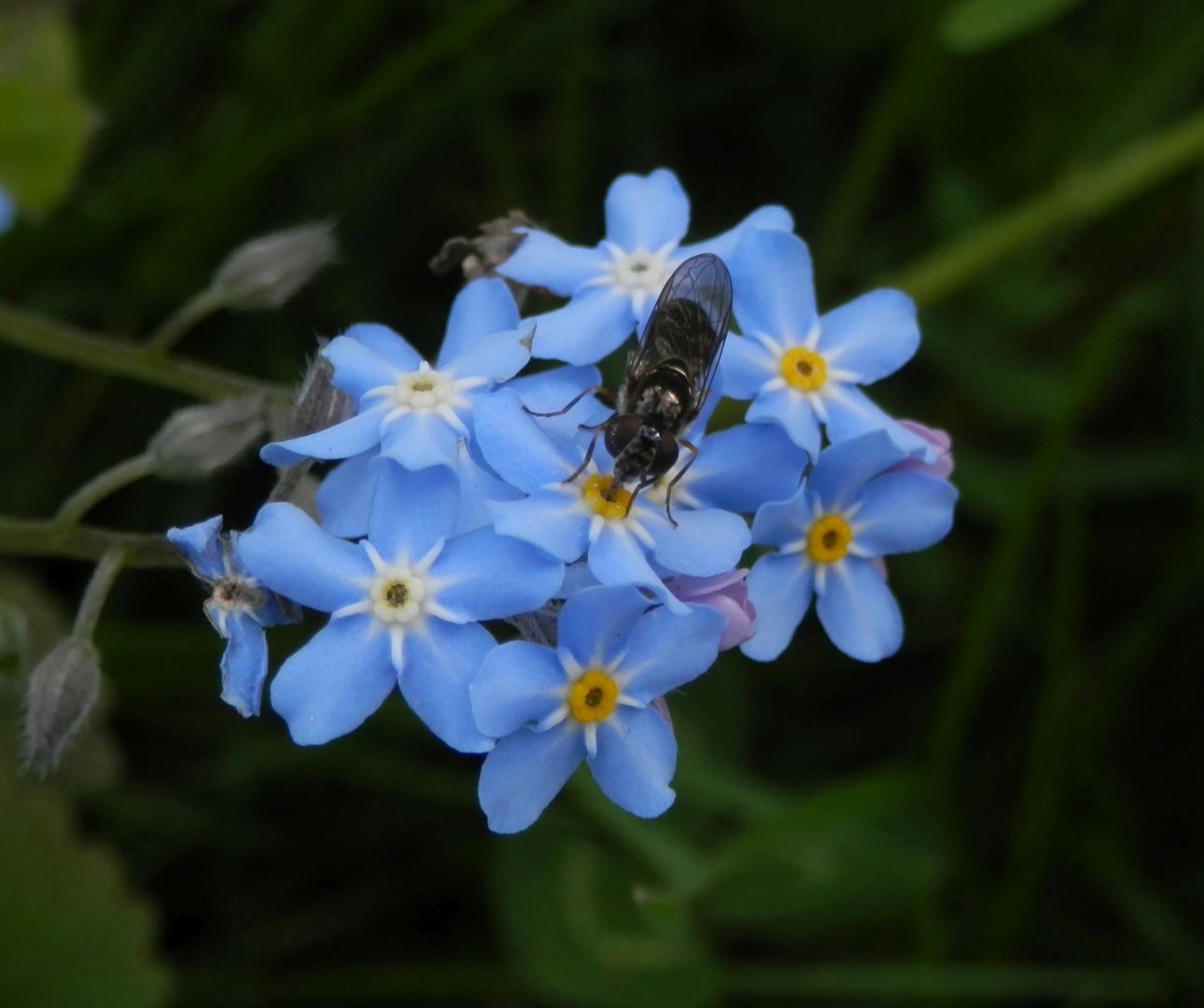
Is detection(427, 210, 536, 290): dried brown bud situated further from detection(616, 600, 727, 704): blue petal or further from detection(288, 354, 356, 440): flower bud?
detection(616, 600, 727, 704): blue petal

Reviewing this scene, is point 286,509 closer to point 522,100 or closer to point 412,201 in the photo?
point 412,201

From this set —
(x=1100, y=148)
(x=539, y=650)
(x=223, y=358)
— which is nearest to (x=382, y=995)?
(x=223, y=358)

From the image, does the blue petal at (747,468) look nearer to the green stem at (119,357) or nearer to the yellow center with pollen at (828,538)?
the yellow center with pollen at (828,538)

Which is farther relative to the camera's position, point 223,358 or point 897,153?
point 897,153

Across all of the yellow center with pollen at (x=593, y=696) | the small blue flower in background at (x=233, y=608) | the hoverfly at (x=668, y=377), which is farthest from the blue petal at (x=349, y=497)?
the yellow center with pollen at (x=593, y=696)

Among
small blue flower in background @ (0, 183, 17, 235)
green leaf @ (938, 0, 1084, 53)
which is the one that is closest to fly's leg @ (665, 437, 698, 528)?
green leaf @ (938, 0, 1084, 53)

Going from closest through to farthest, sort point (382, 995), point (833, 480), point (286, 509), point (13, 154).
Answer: point (286, 509) → point (833, 480) → point (13, 154) → point (382, 995)
